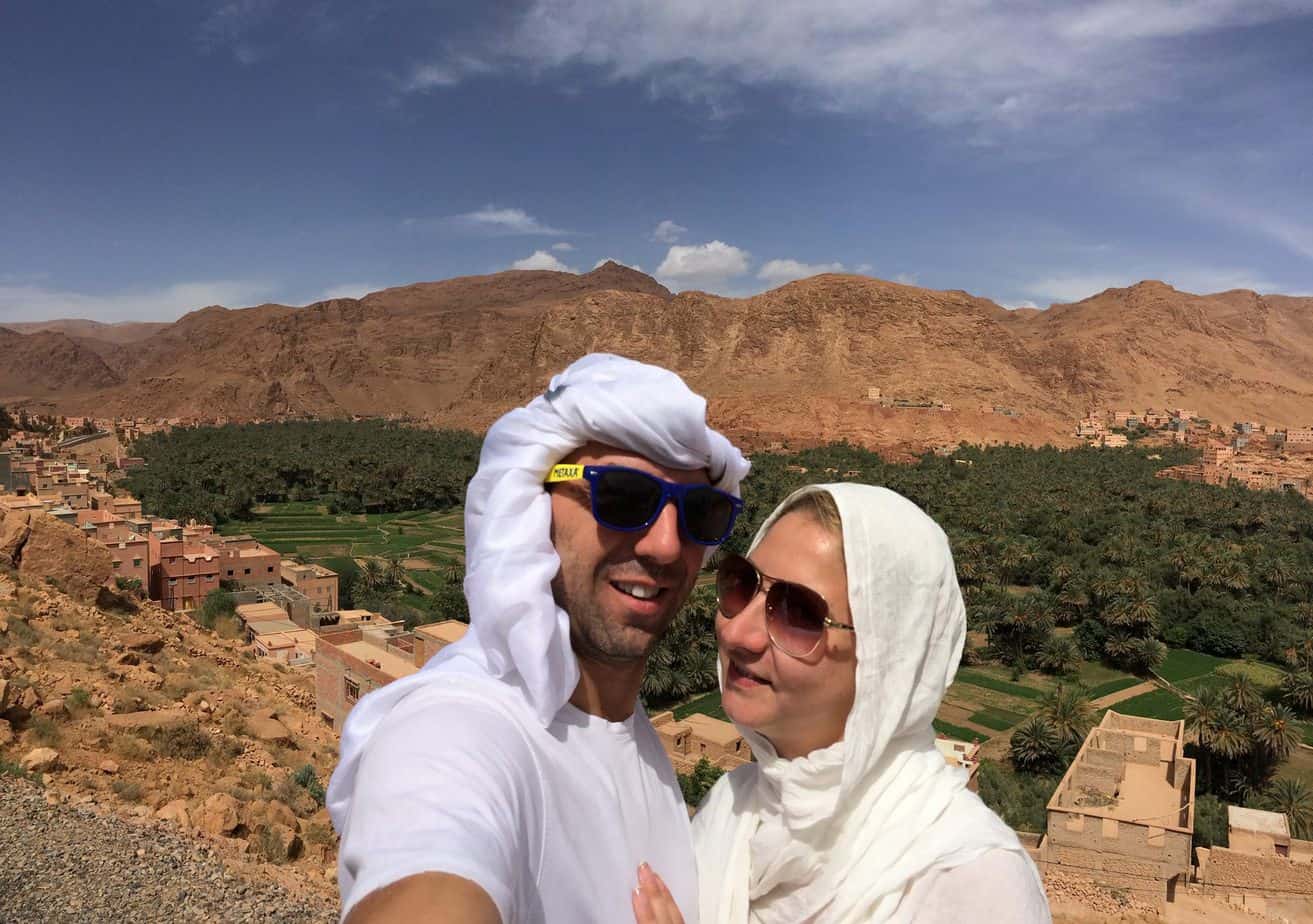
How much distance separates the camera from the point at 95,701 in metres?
9.41

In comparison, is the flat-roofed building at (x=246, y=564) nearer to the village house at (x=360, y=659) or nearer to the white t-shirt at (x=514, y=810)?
the village house at (x=360, y=659)

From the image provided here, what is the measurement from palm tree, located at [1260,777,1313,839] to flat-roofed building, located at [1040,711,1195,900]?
2014 mm

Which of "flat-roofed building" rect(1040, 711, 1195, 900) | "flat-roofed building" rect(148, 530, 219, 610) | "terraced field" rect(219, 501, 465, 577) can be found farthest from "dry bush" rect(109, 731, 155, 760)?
"terraced field" rect(219, 501, 465, 577)

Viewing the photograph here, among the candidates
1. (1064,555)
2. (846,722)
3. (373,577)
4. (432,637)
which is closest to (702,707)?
(432,637)

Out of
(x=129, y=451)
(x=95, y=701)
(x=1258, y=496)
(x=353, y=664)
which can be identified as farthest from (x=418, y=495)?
(x=1258, y=496)

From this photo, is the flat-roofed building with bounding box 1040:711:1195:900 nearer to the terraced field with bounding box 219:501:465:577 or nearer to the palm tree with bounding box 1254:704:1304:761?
the palm tree with bounding box 1254:704:1304:761

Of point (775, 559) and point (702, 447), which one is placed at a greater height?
point (702, 447)

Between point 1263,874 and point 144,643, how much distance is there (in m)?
16.6

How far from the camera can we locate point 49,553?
13.6 meters

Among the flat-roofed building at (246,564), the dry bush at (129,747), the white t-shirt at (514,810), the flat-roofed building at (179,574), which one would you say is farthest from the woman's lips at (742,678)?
the flat-roofed building at (246,564)

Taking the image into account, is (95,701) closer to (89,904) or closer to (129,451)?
(89,904)

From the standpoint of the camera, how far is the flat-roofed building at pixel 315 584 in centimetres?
2669

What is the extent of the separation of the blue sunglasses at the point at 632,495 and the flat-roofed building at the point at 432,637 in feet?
49.1

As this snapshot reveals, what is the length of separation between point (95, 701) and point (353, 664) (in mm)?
5737
